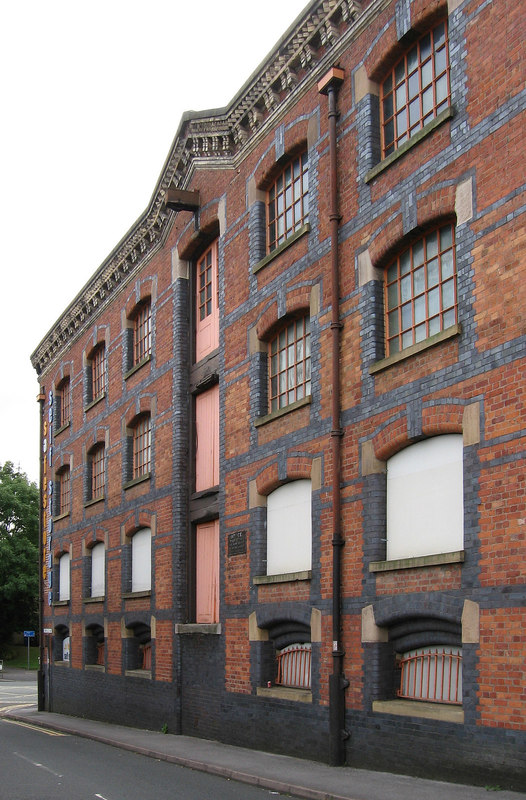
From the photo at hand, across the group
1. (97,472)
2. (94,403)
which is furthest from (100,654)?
(94,403)

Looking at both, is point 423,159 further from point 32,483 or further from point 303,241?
point 32,483

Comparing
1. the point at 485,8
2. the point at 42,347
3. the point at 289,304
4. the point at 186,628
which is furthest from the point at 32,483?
the point at 485,8

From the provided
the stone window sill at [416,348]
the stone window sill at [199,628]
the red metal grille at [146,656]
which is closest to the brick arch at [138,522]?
the red metal grille at [146,656]

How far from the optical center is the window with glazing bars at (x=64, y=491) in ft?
111

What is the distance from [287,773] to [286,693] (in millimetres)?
2295

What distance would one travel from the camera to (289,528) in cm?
1688

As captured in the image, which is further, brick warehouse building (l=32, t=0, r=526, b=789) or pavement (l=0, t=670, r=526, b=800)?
brick warehouse building (l=32, t=0, r=526, b=789)

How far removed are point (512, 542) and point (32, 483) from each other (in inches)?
2708

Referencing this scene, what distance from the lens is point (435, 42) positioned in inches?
542

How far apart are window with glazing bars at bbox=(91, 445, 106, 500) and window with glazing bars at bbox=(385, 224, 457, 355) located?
1681cm

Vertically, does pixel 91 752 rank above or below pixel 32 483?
below

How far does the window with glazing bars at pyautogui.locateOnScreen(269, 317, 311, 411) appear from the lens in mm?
16922

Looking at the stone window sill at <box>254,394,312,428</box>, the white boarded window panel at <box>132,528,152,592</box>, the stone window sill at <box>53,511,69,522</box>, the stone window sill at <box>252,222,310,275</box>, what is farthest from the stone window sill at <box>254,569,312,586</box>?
the stone window sill at <box>53,511,69,522</box>

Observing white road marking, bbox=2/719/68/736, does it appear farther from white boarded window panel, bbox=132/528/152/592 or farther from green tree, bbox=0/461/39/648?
green tree, bbox=0/461/39/648
